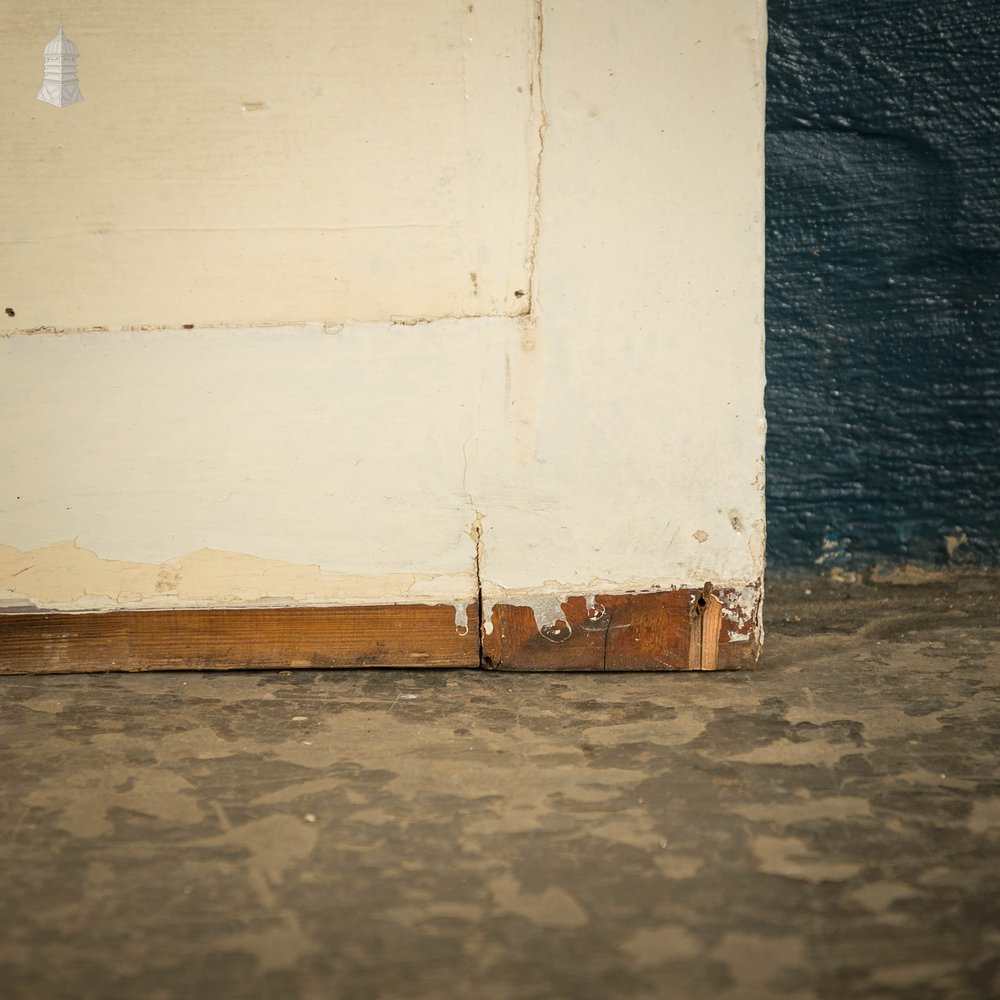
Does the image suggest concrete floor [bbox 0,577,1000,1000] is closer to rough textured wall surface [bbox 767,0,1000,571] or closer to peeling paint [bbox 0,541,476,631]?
peeling paint [bbox 0,541,476,631]

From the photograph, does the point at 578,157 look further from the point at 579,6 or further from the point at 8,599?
the point at 8,599

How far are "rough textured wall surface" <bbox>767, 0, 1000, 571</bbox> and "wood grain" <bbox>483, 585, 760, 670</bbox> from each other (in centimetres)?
64

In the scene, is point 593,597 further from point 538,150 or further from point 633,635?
point 538,150

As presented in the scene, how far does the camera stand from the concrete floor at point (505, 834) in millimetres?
1006

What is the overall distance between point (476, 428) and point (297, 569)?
1.40 feet

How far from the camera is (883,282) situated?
91.1 inches

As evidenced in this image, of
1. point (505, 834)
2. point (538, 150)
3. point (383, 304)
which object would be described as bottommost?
point (505, 834)

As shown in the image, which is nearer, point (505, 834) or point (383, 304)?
point (505, 834)

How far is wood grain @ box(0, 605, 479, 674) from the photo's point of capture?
6.15 ft

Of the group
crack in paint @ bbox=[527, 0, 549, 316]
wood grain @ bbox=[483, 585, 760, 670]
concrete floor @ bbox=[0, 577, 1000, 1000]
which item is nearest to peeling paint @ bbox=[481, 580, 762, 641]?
wood grain @ bbox=[483, 585, 760, 670]

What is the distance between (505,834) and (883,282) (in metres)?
1.66

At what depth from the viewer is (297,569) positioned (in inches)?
73.0

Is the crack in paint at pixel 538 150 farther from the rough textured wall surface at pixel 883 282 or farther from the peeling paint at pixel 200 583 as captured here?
the rough textured wall surface at pixel 883 282

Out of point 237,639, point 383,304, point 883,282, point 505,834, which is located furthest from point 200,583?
point 883,282
